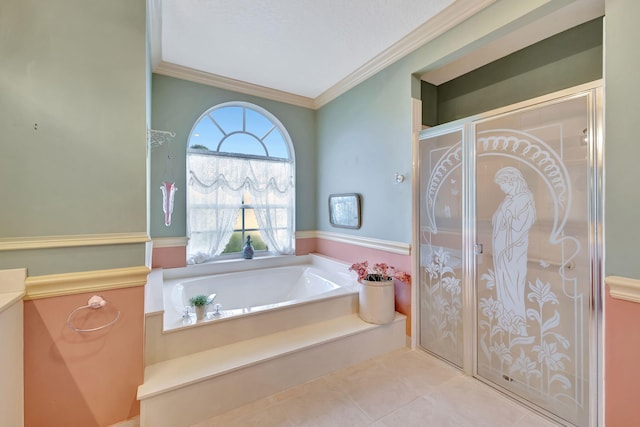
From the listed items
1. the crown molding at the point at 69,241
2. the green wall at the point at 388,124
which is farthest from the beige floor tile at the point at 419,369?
the crown molding at the point at 69,241

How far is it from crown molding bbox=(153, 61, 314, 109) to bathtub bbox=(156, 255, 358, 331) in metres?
2.08

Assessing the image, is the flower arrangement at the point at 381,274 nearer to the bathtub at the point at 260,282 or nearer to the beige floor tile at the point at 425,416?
the bathtub at the point at 260,282

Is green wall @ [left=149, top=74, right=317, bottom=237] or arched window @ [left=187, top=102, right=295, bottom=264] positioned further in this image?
arched window @ [left=187, top=102, right=295, bottom=264]

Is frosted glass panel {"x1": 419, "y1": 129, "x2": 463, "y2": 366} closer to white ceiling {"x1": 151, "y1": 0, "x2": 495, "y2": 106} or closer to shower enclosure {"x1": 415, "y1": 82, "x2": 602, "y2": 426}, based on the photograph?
shower enclosure {"x1": 415, "y1": 82, "x2": 602, "y2": 426}

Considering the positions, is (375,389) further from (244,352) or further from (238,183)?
(238,183)

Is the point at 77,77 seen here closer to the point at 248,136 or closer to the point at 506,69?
the point at 248,136

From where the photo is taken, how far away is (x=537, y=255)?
65.2 inches

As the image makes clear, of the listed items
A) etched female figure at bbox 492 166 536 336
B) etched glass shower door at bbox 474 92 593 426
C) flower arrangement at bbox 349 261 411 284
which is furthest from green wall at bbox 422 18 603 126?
flower arrangement at bbox 349 261 411 284

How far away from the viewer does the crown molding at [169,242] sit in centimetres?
277

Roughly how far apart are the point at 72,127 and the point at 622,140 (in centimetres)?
277

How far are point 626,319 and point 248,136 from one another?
3.50m

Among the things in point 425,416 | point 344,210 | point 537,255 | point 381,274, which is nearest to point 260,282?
point 344,210

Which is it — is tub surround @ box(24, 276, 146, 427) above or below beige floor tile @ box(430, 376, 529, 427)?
above

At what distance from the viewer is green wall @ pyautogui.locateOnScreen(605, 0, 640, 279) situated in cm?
123
